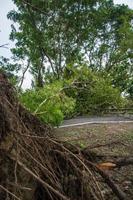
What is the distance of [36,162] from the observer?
3.28 meters

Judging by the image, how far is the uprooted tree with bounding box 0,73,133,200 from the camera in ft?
10.2

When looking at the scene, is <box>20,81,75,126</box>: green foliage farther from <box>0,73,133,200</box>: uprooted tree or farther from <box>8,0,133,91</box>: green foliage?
<box>8,0,133,91</box>: green foliage

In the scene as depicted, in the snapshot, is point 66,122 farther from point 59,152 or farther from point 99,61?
point 99,61

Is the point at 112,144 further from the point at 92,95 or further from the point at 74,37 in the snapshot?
the point at 74,37

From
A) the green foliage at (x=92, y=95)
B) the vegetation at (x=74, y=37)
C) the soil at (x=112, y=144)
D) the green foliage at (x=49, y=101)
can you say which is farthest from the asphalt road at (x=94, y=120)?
the vegetation at (x=74, y=37)

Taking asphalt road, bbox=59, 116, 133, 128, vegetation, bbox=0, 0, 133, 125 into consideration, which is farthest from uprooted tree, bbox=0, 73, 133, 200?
vegetation, bbox=0, 0, 133, 125

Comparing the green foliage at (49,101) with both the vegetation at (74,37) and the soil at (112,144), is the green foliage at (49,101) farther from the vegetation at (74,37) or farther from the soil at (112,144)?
the vegetation at (74,37)

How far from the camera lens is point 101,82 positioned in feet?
26.9

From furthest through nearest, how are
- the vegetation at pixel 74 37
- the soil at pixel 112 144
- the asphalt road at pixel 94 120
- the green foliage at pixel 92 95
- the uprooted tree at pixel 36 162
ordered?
the vegetation at pixel 74 37 < the asphalt road at pixel 94 120 < the green foliage at pixel 92 95 < the soil at pixel 112 144 < the uprooted tree at pixel 36 162

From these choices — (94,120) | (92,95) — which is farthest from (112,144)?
(94,120)

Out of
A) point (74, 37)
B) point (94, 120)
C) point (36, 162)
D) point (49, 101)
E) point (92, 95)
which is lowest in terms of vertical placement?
point (36, 162)

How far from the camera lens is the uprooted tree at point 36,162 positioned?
3.12 m

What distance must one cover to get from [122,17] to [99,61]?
2192 mm

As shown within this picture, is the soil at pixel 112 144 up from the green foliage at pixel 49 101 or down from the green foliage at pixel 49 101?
down
